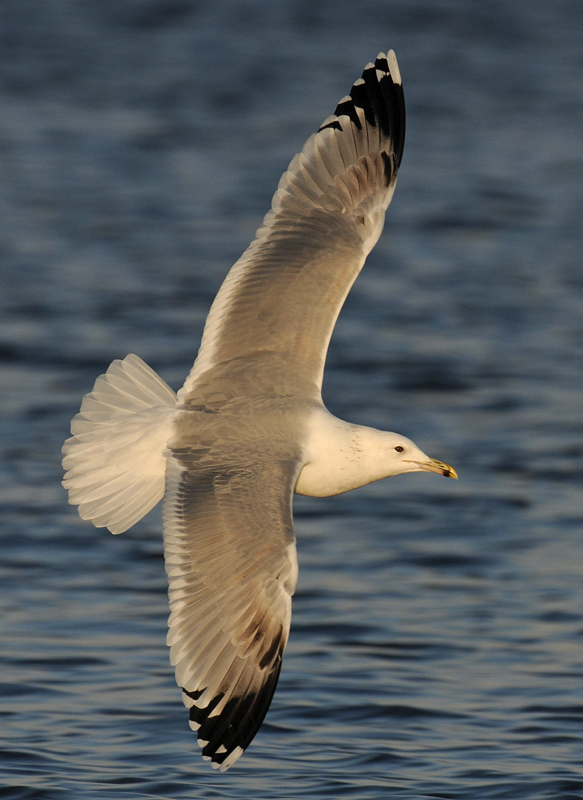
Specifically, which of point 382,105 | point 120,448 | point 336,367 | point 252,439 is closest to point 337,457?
point 252,439

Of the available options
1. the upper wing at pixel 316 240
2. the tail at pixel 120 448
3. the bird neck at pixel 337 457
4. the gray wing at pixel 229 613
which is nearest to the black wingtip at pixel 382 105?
the upper wing at pixel 316 240

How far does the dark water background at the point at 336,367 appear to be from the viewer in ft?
20.9

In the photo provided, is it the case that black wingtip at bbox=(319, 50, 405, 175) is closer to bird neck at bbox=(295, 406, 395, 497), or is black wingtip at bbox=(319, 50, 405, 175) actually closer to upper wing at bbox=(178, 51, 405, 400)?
upper wing at bbox=(178, 51, 405, 400)

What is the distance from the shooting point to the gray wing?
5281 millimetres

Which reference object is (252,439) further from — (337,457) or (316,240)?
(316,240)

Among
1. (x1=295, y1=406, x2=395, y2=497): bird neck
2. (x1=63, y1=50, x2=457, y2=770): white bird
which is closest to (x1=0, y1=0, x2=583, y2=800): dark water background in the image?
(x1=63, y1=50, x2=457, y2=770): white bird

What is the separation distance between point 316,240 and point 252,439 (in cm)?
131

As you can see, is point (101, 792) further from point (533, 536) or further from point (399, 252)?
point (399, 252)

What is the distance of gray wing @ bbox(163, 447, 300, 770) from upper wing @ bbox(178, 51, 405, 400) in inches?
46.5

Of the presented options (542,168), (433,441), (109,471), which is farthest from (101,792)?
(542,168)

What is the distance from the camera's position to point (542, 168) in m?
16.7

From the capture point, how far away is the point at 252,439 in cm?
598

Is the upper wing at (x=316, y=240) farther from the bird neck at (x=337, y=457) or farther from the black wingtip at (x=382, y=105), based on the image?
the bird neck at (x=337, y=457)

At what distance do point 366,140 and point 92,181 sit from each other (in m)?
Result: 9.26
